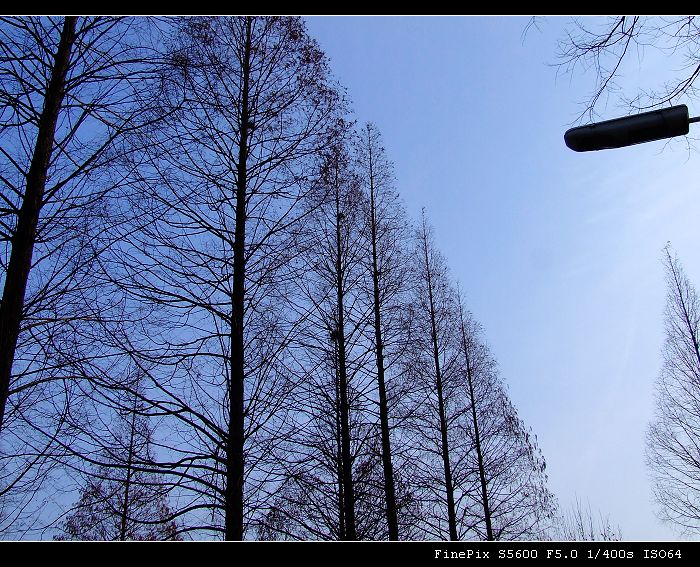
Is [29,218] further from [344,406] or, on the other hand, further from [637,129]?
[344,406]

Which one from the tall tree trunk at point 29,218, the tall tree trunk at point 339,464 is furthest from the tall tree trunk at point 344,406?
the tall tree trunk at point 29,218

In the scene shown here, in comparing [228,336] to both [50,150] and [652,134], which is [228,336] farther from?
[652,134]

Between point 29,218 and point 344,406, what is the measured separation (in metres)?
5.99

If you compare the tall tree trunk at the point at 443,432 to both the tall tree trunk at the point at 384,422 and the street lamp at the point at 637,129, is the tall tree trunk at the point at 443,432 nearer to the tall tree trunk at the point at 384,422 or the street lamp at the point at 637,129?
the tall tree trunk at the point at 384,422

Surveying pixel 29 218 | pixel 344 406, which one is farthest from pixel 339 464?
pixel 29 218

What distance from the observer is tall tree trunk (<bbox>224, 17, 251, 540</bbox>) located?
15.4 feet

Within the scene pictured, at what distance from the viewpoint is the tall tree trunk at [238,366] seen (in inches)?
184

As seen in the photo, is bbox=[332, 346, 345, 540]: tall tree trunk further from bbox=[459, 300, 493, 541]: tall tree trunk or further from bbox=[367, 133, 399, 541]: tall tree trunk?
bbox=[459, 300, 493, 541]: tall tree trunk

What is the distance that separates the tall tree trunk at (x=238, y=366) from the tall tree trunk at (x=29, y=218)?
1899 millimetres

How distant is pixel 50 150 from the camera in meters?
4.02

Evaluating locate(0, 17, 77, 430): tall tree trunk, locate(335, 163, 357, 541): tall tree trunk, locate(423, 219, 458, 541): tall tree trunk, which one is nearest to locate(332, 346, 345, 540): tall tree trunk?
locate(335, 163, 357, 541): tall tree trunk

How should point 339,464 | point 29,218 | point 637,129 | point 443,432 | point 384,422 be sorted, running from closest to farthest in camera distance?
point 637,129
point 29,218
point 339,464
point 384,422
point 443,432

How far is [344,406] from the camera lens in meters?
8.80
